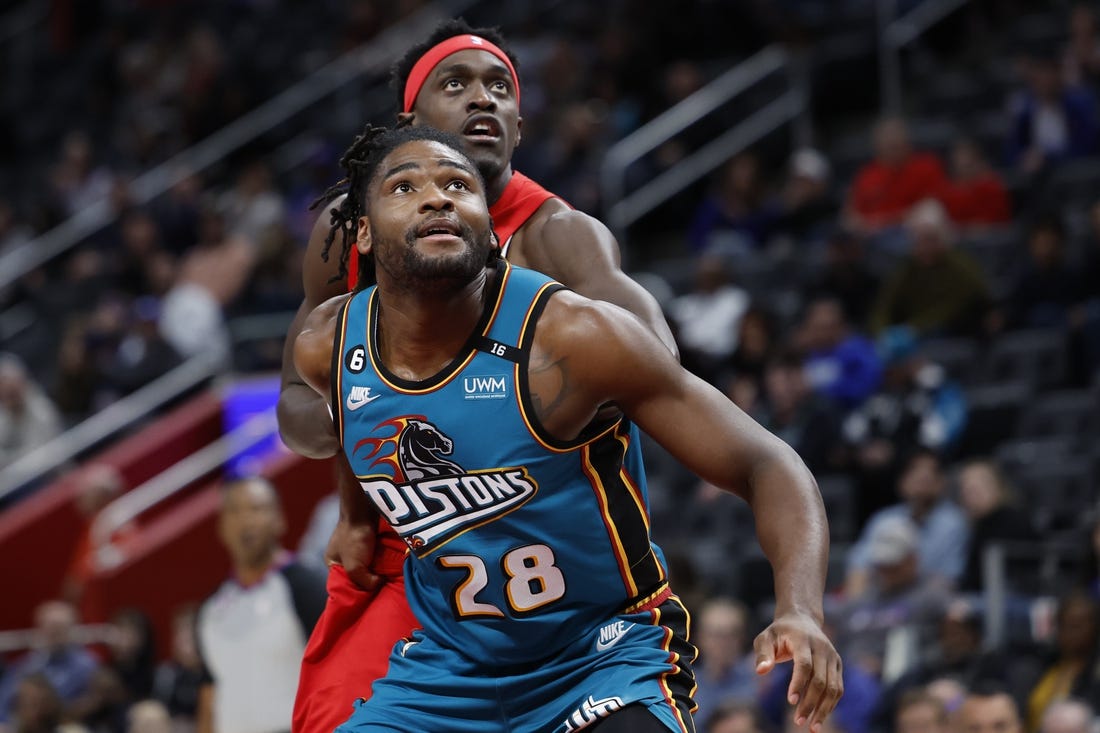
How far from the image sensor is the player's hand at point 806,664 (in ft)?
11.1

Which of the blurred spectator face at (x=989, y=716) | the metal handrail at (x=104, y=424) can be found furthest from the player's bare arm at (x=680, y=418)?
the metal handrail at (x=104, y=424)

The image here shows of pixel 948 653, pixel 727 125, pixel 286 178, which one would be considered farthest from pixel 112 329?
pixel 948 653

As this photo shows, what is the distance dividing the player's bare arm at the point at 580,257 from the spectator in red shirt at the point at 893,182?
760 centimetres

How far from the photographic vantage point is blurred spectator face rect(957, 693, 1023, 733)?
23.4 feet

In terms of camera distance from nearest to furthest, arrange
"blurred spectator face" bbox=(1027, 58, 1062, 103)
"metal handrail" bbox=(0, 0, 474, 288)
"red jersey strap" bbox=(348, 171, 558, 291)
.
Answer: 1. "red jersey strap" bbox=(348, 171, 558, 291)
2. "blurred spectator face" bbox=(1027, 58, 1062, 103)
3. "metal handrail" bbox=(0, 0, 474, 288)

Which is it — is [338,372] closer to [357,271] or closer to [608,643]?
[357,271]

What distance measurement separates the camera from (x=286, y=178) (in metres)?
15.6

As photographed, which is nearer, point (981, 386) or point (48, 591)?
point (981, 386)

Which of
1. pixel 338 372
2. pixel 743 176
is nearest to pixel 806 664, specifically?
pixel 338 372

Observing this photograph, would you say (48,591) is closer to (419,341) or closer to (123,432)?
(123,432)

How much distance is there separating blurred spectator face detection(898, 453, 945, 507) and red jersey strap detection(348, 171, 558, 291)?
5.16 meters

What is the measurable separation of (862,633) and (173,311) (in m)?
7.39

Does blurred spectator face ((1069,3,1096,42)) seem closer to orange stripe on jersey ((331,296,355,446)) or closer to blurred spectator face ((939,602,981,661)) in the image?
blurred spectator face ((939,602,981,661))

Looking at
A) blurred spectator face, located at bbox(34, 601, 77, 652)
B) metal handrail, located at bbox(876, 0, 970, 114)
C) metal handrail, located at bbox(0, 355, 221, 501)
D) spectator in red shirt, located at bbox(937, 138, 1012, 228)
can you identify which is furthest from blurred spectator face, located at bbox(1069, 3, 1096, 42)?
blurred spectator face, located at bbox(34, 601, 77, 652)
